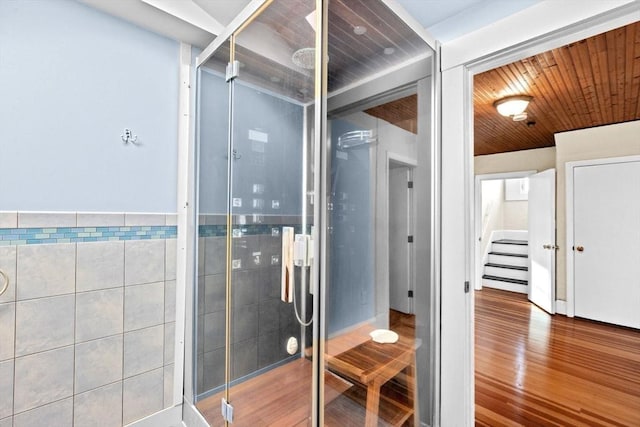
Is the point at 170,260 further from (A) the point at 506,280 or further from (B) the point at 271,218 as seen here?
(A) the point at 506,280

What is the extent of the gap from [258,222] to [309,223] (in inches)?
17.0

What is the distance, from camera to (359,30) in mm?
1547

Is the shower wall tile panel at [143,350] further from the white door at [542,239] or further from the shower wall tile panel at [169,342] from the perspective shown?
the white door at [542,239]

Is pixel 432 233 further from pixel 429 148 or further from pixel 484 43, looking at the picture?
pixel 484 43

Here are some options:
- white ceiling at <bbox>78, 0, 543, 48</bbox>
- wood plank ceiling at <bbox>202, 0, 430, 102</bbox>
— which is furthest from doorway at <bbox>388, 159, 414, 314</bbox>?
white ceiling at <bbox>78, 0, 543, 48</bbox>

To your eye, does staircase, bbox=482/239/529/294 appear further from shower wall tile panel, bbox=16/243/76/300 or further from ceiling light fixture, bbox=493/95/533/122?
shower wall tile panel, bbox=16/243/76/300

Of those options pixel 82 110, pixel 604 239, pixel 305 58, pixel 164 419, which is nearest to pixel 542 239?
pixel 604 239

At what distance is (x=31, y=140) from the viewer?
1471 mm

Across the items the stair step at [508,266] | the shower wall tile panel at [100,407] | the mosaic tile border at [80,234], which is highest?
the mosaic tile border at [80,234]

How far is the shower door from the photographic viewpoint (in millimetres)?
1349

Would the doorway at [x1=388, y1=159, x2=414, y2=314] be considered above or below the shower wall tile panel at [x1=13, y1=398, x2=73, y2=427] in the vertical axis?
above

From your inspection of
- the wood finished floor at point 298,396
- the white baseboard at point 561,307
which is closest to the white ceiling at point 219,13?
the wood finished floor at point 298,396

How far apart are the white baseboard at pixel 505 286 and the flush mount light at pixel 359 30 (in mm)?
5440

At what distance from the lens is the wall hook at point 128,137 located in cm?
174
